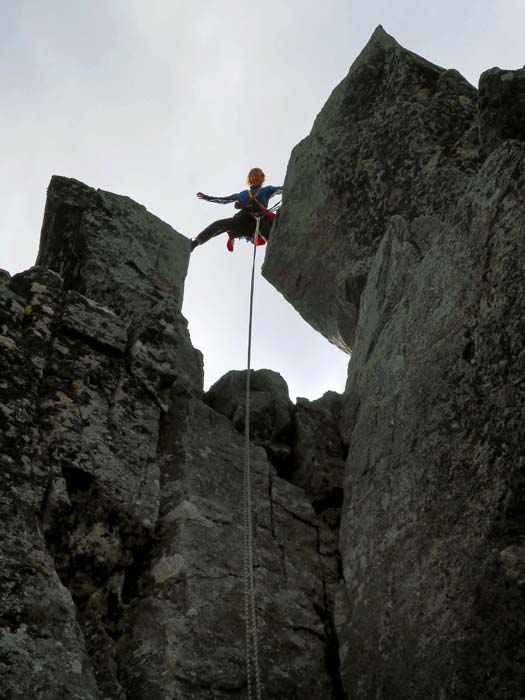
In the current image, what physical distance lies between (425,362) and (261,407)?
2.28m

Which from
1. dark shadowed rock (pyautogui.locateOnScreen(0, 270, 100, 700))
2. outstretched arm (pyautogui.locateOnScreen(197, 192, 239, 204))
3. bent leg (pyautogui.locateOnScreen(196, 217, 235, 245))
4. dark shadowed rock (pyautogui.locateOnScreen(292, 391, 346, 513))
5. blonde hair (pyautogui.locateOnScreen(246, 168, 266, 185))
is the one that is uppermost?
blonde hair (pyautogui.locateOnScreen(246, 168, 266, 185))

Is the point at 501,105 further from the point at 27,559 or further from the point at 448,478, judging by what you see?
the point at 27,559

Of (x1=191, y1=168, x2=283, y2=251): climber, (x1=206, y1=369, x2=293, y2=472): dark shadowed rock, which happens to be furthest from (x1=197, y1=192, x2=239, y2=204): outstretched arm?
(x1=206, y1=369, x2=293, y2=472): dark shadowed rock

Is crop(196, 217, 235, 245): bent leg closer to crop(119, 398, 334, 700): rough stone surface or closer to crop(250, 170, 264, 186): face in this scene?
crop(250, 170, 264, 186): face

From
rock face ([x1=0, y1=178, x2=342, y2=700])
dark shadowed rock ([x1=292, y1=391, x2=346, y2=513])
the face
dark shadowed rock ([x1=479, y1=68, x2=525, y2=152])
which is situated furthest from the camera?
the face

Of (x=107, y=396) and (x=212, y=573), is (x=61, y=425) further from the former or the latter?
(x=212, y=573)

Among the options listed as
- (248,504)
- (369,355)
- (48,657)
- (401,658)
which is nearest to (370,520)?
(248,504)

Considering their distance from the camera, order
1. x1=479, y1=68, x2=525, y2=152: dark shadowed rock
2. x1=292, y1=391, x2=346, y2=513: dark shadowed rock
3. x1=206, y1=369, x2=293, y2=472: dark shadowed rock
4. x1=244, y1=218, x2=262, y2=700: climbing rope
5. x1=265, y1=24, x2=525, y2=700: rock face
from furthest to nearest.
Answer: x1=206, y1=369, x2=293, y2=472: dark shadowed rock < x1=292, y1=391, x2=346, y2=513: dark shadowed rock < x1=479, y1=68, x2=525, y2=152: dark shadowed rock < x1=244, y1=218, x2=262, y2=700: climbing rope < x1=265, y1=24, x2=525, y2=700: rock face

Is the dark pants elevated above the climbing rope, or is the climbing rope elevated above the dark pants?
the dark pants

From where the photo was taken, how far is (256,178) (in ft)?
52.0

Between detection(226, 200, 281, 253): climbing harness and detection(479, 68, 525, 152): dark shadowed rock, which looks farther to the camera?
detection(226, 200, 281, 253): climbing harness

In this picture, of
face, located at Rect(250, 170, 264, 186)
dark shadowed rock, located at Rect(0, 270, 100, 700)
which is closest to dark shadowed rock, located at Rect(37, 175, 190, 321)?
dark shadowed rock, located at Rect(0, 270, 100, 700)

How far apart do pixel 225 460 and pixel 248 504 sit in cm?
87

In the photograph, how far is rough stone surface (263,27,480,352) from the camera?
30.4 feet
